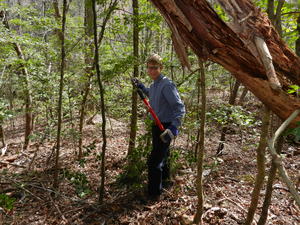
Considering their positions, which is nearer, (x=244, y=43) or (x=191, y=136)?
(x=244, y=43)

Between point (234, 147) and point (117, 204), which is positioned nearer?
point (117, 204)

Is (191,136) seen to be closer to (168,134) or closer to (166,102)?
(166,102)

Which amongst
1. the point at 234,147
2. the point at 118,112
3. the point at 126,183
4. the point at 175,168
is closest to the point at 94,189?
the point at 126,183

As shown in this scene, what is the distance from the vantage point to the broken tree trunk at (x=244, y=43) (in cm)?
154

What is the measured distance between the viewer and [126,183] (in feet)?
11.8

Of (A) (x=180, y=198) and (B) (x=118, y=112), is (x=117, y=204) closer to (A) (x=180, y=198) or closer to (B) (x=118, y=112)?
(A) (x=180, y=198)

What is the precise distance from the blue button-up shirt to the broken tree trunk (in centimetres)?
117

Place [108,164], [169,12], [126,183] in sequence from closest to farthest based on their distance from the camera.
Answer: [169,12] < [126,183] < [108,164]

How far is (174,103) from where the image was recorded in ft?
9.45

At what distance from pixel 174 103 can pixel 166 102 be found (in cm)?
25

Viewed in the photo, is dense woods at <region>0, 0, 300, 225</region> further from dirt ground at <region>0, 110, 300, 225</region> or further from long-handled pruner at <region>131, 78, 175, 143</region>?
long-handled pruner at <region>131, 78, 175, 143</region>

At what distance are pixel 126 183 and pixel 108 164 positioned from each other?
142 centimetres

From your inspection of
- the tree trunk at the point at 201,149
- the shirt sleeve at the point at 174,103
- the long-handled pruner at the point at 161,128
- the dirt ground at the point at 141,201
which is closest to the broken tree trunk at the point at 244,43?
the tree trunk at the point at 201,149

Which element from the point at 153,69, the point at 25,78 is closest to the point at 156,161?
the point at 153,69
